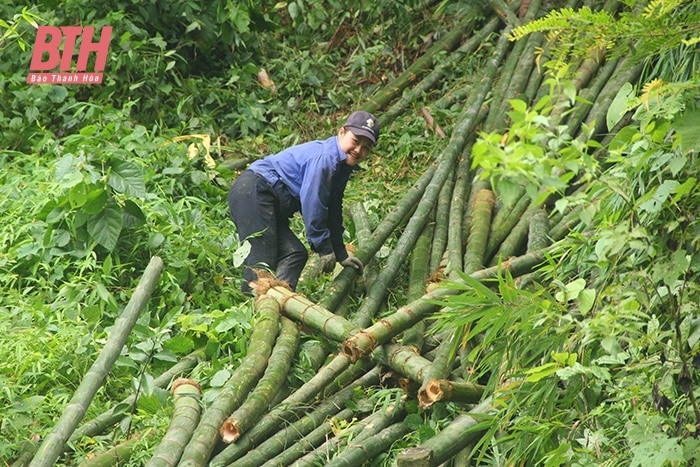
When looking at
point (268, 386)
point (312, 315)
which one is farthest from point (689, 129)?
point (312, 315)

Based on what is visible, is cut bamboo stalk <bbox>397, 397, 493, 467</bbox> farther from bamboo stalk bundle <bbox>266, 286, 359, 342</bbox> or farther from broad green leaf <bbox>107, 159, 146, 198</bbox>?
broad green leaf <bbox>107, 159, 146, 198</bbox>

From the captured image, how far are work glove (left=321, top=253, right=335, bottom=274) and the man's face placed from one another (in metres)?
0.49

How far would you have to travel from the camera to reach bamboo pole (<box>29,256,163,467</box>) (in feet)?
13.2

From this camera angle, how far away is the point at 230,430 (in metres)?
4.16

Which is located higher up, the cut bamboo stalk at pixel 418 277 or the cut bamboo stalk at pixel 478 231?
the cut bamboo stalk at pixel 478 231

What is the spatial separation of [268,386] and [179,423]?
1.40 feet

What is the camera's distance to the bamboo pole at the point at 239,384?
4.04 meters

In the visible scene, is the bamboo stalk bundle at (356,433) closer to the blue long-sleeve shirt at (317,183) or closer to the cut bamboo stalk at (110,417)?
the cut bamboo stalk at (110,417)

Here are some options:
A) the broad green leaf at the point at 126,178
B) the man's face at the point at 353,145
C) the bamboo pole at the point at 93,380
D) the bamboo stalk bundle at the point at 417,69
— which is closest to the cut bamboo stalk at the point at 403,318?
the man's face at the point at 353,145

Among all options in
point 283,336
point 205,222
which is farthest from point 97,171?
point 283,336

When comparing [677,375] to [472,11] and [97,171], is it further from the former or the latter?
[472,11]

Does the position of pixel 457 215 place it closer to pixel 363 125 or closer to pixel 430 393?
pixel 363 125

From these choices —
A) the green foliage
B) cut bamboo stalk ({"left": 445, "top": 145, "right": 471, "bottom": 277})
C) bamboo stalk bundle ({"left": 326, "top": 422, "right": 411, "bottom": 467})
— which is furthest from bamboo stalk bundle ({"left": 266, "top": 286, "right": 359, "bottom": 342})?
the green foliage

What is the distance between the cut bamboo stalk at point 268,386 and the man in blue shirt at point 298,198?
1.72 ft
